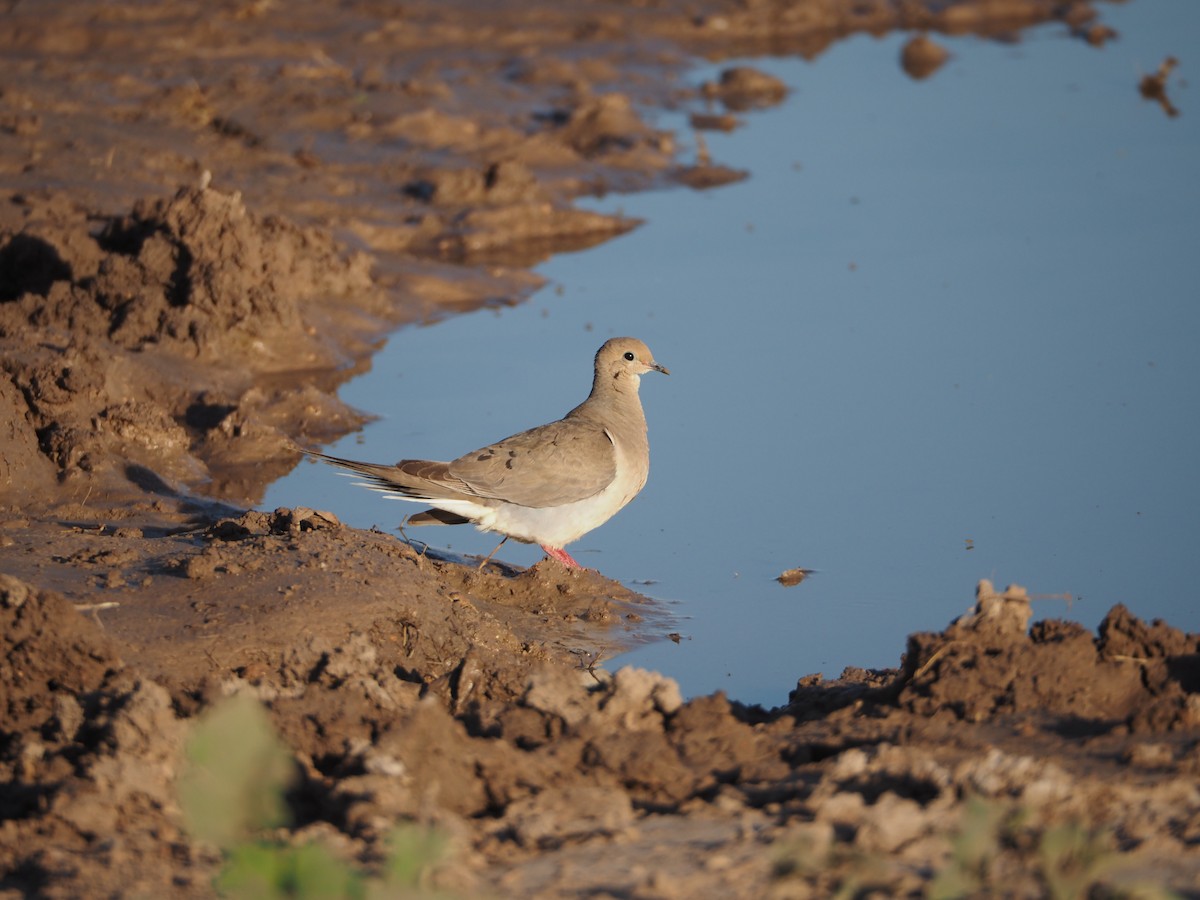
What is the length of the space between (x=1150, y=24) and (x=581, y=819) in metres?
19.8

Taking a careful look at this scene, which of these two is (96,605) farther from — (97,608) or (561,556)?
(561,556)

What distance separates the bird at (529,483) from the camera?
7.32m

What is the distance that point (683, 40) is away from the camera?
63.3ft

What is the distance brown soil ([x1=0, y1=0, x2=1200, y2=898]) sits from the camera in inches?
152

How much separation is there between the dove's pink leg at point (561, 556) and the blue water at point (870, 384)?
365mm

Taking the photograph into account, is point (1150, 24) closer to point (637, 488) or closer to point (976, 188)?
point (976, 188)

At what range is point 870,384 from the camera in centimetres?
1014

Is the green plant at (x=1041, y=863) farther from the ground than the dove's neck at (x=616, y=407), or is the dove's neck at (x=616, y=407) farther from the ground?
the green plant at (x=1041, y=863)

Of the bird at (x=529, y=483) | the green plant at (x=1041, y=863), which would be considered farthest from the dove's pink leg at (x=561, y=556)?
the green plant at (x=1041, y=863)

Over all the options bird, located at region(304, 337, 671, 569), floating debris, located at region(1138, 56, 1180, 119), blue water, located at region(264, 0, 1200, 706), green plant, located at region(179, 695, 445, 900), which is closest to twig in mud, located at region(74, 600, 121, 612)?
green plant, located at region(179, 695, 445, 900)

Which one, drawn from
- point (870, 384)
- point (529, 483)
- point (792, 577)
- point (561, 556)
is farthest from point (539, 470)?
point (870, 384)

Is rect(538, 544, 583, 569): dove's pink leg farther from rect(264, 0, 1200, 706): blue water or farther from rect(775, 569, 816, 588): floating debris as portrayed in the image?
rect(775, 569, 816, 588): floating debris

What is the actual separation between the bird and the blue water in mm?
659

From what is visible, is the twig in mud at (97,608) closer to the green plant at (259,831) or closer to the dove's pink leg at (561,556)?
the green plant at (259,831)
